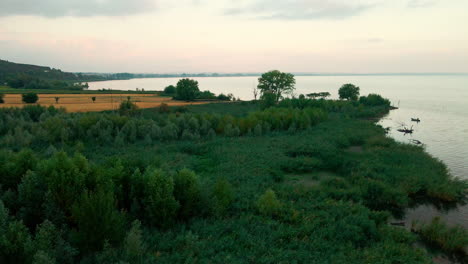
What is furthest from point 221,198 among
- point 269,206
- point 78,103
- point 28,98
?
point 78,103

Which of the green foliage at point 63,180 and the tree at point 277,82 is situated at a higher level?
the tree at point 277,82

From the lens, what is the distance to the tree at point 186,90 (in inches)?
3610

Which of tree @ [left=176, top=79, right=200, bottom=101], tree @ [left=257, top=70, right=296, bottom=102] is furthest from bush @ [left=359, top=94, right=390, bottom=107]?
tree @ [left=176, top=79, right=200, bottom=101]

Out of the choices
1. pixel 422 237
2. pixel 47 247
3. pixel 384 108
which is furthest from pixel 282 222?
pixel 384 108

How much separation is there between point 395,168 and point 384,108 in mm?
67034

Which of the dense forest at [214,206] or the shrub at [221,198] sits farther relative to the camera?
the shrub at [221,198]

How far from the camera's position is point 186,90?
9156 centimetres

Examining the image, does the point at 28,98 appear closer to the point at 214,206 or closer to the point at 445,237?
the point at 214,206

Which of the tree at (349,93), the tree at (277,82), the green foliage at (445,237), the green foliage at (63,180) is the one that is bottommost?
the green foliage at (445,237)

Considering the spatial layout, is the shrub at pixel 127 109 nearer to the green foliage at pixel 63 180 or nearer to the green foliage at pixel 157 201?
the green foliage at pixel 63 180

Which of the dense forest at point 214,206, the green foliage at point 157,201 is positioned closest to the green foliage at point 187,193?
the dense forest at point 214,206

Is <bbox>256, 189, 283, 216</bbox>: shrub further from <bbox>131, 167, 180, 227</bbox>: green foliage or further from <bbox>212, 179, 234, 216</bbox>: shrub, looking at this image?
<bbox>131, 167, 180, 227</bbox>: green foliage

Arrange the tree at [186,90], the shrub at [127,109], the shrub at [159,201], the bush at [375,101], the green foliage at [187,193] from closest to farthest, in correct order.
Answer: the shrub at [159,201], the green foliage at [187,193], the shrub at [127,109], the tree at [186,90], the bush at [375,101]

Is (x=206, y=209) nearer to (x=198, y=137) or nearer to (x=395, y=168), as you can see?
(x=395, y=168)
